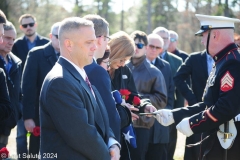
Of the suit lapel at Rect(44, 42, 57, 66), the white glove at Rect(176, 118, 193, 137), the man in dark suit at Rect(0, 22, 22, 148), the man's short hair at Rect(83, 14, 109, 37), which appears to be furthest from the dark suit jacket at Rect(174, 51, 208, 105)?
the man's short hair at Rect(83, 14, 109, 37)

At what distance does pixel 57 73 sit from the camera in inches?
121

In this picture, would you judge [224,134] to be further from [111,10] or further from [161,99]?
[111,10]

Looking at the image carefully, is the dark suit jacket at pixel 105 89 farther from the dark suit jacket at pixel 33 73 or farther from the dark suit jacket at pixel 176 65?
the dark suit jacket at pixel 176 65

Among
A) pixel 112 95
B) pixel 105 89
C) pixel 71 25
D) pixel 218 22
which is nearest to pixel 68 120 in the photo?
pixel 71 25

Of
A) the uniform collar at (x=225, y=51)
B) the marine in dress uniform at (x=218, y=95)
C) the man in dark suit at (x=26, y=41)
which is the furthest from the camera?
the man in dark suit at (x=26, y=41)

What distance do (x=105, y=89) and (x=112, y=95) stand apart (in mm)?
225

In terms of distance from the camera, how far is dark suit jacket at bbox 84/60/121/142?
372 cm

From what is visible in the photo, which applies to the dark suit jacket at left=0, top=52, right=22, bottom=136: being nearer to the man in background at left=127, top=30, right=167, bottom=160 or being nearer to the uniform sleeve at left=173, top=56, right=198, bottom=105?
the man in background at left=127, top=30, right=167, bottom=160

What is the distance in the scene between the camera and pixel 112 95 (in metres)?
3.94

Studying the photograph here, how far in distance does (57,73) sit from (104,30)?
1118mm

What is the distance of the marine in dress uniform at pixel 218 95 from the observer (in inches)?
164

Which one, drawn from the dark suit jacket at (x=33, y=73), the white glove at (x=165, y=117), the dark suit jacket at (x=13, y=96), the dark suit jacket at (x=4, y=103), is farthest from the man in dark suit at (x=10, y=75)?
the white glove at (x=165, y=117)

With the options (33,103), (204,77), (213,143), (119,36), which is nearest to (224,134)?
(213,143)

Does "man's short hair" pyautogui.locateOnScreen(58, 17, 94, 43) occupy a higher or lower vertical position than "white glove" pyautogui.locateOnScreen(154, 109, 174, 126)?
higher
